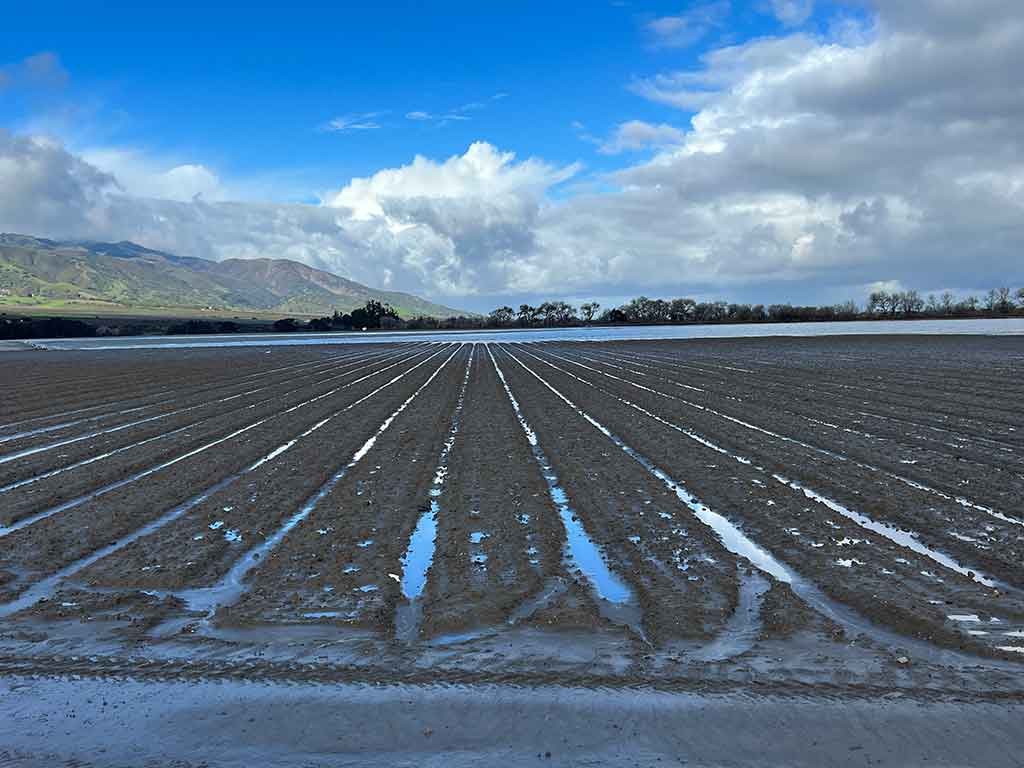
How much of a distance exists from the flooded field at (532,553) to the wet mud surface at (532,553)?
0.12 ft

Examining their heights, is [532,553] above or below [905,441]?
below

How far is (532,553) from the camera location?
27.8 ft

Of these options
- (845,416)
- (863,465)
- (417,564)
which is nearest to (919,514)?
(863,465)

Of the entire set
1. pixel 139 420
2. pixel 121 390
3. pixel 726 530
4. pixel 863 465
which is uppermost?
pixel 863 465

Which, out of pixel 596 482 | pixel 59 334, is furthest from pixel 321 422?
pixel 59 334

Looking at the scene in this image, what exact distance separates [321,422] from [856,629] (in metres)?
15.4

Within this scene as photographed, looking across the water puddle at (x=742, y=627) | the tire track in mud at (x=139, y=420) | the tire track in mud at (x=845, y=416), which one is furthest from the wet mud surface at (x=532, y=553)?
the tire track in mud at (x=139, y=420)

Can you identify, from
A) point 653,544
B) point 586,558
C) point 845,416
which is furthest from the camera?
point 845,416

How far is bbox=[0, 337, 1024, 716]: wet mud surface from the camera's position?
581cm

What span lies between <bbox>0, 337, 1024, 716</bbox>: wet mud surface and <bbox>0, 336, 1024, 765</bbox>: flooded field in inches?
1.4

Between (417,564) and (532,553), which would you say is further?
(532,553)

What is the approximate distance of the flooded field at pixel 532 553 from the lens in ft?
19.1

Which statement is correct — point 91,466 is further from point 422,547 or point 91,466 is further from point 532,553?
point 532,553

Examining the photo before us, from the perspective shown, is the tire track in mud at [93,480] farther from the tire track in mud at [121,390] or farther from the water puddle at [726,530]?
the water puddle at [726,530]
